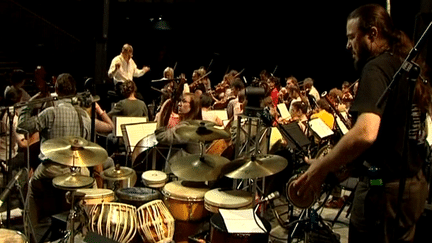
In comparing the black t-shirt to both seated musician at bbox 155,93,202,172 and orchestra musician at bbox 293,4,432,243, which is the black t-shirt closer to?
orchestra musician at bbox 293,4,432,243

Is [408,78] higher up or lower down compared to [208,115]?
higher up

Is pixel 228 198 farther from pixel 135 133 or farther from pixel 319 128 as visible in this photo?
pixel 319 128

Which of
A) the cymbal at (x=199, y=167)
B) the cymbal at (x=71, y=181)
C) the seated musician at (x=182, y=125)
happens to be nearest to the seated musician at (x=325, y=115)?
the seated musician at (x=182, y=125)

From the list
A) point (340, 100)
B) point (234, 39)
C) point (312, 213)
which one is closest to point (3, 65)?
point (234, 39)

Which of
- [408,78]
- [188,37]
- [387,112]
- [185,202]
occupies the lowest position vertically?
[185,202]

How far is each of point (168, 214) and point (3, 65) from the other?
41.8 ft

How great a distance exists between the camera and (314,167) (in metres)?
2.31

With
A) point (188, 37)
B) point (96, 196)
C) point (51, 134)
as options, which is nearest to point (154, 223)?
point (96, 196)

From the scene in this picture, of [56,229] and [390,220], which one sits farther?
[56,229]

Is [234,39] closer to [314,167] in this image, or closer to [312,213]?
[312,213]

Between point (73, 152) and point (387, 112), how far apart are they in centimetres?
292

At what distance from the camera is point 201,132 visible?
4777 millimetres

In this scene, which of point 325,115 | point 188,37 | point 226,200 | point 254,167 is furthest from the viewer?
point 188,37

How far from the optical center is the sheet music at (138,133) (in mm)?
5570
